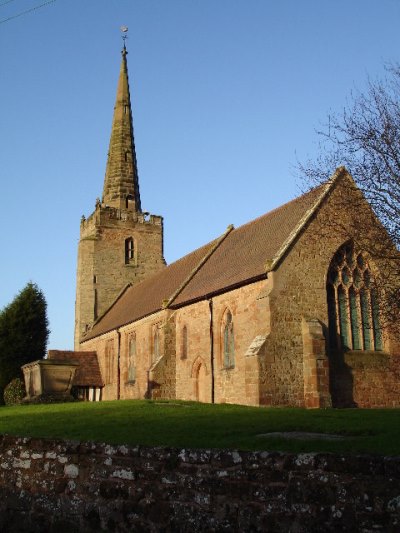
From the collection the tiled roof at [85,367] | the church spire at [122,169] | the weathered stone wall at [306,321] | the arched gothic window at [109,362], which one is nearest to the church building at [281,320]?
the weathered stone wall at [306,321]

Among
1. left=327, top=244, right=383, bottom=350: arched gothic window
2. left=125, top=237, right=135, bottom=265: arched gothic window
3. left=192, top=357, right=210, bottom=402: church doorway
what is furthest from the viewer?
left=125, top=237, right=135, bottom=265: arched gothic window

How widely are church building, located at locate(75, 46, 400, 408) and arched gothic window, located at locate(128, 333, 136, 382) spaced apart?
85 cm

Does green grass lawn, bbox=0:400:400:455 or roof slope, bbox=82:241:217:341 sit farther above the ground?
roof slope, bbox=82:241:217:341

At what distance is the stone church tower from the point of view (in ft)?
145

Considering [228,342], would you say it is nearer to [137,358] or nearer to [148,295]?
[137,358]

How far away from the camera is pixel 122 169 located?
46938 mm

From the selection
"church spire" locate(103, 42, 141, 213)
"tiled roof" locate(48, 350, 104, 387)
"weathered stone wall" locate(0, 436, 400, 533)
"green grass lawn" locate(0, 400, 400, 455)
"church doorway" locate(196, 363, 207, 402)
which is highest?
"church spire" locate(103, 42, 141, 213)

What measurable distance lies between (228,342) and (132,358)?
11796 mm

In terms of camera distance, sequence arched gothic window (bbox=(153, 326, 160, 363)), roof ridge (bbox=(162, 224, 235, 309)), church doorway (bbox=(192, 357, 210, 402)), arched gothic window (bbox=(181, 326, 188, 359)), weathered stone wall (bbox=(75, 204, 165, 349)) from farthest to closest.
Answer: weathered stone wall (bbox=(75, 204, 165, 349)) → arched gothic window (bbox=(153, 326, 160, 363)) → roof ridge (bbox=(162, 224, 235, 309)) → arched gothic window (bbox=(181, 326, 188, 359)) → church doorway (bbox=(192, 357, 210, 402))

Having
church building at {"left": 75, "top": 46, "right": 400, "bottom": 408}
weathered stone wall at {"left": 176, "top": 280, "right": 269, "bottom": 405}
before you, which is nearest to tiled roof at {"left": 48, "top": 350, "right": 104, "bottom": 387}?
church building at {"left": 75, "top": 46, "right": 400, "bottom": 408}

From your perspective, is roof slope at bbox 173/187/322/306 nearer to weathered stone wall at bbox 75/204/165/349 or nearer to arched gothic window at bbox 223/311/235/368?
arched gothic window at bbox 223/311/235/368

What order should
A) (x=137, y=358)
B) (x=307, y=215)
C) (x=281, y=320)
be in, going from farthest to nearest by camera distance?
(x=137, y=358)
(x=307, y=215)
(x=281, y=320)

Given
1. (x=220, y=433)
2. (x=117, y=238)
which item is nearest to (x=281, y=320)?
(x=220, y=433)

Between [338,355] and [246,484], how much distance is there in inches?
623
